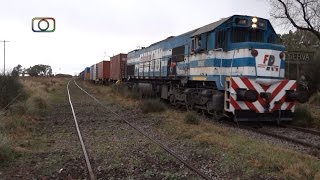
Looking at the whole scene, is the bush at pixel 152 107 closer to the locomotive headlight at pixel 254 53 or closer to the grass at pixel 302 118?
the grass at pixel 302 118

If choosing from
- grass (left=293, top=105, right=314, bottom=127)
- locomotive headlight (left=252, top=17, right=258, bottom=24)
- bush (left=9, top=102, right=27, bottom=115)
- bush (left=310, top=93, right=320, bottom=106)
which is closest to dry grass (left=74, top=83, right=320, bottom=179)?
grass (left=293, top=105, right=314, bottom=127)

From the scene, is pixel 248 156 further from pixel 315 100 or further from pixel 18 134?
pixel 315 100

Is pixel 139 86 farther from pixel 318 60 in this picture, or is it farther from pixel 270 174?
pixel 270 174

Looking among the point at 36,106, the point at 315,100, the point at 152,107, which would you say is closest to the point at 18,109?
the point at 36,106

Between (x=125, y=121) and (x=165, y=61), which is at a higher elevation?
(x=165, y=61)

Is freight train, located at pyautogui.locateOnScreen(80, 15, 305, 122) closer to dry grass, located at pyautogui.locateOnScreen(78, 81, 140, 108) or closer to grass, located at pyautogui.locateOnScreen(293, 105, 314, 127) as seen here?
grass, located at pyautogui.locateOnScreen(293, 105, 314, 127)

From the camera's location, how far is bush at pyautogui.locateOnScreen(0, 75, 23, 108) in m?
18.0

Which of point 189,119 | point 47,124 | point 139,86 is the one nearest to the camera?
point 189,119

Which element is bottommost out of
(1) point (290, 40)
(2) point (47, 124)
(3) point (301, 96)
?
(2) point (47, 124)

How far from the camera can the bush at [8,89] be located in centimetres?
1805

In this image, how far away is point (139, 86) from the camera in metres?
26.5

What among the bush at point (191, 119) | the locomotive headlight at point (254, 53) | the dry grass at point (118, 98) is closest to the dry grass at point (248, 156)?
the bush at point (191, 119)

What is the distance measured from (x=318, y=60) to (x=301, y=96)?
54.5 ft

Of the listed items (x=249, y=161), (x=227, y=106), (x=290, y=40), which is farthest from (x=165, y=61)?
(x=290, y=40)
